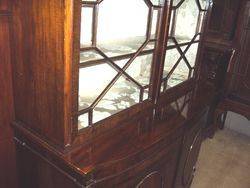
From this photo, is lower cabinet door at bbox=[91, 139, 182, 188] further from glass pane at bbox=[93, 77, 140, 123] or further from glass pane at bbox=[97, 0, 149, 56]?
glass pane at bbox=[97, 0, 149, 56]

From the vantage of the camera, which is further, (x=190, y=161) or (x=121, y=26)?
(x=190, y=161)

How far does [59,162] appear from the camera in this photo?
A: 31.6 inches

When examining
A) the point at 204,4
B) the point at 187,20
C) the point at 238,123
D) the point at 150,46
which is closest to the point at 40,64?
the point at 150,46

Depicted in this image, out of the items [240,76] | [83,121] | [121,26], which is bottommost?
[240,76]

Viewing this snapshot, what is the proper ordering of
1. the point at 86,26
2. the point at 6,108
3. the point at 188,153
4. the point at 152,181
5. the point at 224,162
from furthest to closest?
the point at 224,162 < the point at 188,153 < the point at 152,181 < the point at 6,108 < the point at 86,26

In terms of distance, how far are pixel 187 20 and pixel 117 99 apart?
442 mm

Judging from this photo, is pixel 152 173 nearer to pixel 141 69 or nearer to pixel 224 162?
pixel 141 69

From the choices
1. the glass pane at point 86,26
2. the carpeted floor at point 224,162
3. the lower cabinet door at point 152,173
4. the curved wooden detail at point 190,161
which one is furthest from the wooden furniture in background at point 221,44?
the glass pane at point 86,26

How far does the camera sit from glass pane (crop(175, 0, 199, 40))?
1042mm

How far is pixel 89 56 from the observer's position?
748 millimetres

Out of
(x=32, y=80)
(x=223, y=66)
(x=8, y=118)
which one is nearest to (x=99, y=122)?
(x=32, y=80)

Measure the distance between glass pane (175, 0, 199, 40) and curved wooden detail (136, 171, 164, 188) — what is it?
518 mm

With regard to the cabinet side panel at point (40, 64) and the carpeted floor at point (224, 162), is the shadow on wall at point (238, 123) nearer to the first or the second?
the carpeted floor at point (224, 162)

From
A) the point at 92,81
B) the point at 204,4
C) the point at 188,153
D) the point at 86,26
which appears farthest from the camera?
the point at 188,153
